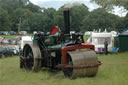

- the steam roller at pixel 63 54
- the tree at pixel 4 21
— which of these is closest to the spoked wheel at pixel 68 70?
the steam roller at pixel 63 54

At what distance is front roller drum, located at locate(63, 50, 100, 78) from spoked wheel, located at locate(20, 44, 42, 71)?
4.75ft

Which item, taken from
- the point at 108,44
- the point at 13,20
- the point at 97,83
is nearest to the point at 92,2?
the point at 108,44

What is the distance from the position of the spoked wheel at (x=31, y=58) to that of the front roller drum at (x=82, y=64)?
1.45 m

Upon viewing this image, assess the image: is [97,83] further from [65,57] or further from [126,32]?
[126,32]

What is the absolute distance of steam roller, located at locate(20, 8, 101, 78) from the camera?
6773 millimetres

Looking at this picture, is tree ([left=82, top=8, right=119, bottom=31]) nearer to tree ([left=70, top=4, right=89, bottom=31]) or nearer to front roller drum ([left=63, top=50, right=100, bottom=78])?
tree ([left=70, top=4, right=89, bottom=31])

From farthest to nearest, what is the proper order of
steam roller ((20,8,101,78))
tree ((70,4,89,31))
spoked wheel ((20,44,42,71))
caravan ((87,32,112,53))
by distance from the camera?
tree ((70,4,89,31))
caravan ((87,32,112,53))
spoked wheel ((20,44,42,71))
steam roller ((20,8,101,78))

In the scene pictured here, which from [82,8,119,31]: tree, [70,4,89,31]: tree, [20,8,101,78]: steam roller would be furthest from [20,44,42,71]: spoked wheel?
[70,4,89,31]: tree

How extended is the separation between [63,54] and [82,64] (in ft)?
2.20

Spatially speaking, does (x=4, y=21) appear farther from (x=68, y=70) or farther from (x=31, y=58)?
(x=68, y=70)

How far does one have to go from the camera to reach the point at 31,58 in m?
8.61

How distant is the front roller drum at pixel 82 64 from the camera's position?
6672mm

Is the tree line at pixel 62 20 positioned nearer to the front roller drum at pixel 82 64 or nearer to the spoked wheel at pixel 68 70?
the spoked wheel at pixel 68 70

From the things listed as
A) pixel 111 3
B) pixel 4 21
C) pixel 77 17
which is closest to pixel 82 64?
pixel 111 3
